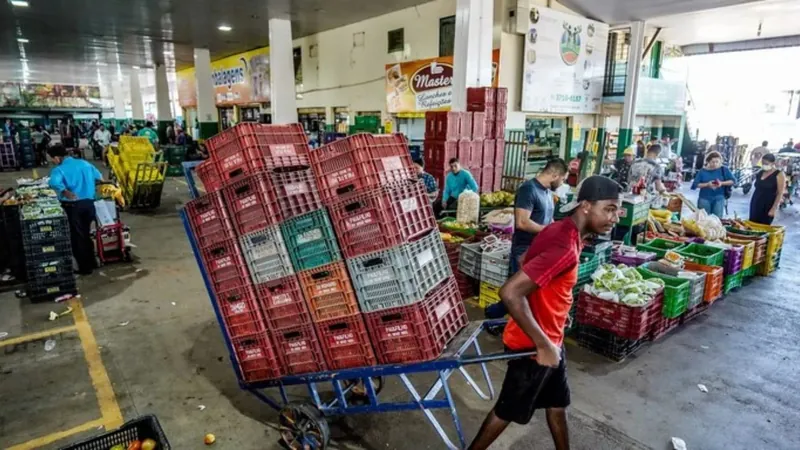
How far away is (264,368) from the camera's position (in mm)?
3584

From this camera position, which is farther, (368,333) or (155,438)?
(368,333)

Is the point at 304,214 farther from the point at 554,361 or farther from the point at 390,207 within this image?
the point at 554,361

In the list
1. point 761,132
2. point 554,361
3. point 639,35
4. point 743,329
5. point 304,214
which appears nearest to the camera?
point 554,361

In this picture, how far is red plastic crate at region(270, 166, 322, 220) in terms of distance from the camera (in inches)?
127

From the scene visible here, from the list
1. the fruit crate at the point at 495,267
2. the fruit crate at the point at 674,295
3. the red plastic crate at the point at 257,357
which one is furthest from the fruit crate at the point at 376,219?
the fruit crate at the point at 674,295

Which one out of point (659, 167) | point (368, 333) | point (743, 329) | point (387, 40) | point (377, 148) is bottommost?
point (743, 329)

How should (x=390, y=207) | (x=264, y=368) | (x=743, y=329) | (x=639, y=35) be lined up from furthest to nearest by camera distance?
1. (x=639, y=35)
2. (x=743, y=329)
3. (x=264, y=368)
4. (x=390, y=207)

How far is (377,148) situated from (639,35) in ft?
47.6

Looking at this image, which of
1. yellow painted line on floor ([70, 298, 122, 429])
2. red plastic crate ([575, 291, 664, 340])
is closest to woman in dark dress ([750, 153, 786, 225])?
red plastic crate ([575, 291, 664, 340])

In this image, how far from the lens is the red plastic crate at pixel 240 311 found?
3414 millimetres

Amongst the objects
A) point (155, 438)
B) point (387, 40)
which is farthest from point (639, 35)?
point (155, 438)

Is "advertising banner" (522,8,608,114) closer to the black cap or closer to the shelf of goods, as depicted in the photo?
the shelf of goods

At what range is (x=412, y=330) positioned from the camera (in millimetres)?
3014

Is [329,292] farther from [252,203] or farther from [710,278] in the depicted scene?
[710,278]
